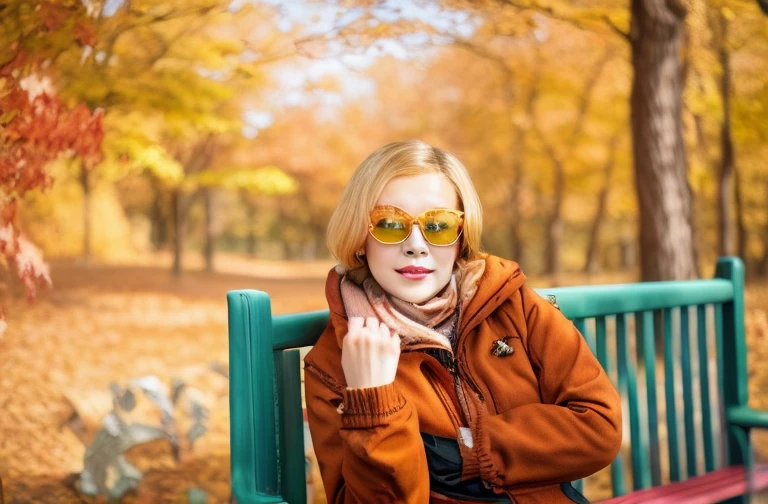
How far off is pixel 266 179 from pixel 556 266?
219 inches

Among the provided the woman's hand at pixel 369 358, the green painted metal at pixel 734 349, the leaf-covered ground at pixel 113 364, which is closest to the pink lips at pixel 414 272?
the woman's hand at pixel 369 358

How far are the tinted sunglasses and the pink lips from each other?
66mm

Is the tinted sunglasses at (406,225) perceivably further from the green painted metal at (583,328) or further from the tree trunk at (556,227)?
the tree trunk at (556,227)

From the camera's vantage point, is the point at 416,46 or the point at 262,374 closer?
the point at 262,374

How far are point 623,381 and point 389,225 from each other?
141 centimetres

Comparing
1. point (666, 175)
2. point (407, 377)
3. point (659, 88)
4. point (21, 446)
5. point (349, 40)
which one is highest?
point (349, 40)

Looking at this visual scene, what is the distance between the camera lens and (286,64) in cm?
803

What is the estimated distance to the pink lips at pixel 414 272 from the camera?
1.88 m

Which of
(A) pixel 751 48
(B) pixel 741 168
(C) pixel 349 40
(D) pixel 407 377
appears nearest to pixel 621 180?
(B) pixel 741 168

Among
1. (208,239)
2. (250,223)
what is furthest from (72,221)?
(250,223)

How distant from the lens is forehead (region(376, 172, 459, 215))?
74.0 inches

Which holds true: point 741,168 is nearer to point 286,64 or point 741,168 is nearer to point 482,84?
point 482,84

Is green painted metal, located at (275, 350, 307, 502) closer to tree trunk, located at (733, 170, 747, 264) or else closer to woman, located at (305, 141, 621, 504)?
woman, located at (305, 141, 621, 504)

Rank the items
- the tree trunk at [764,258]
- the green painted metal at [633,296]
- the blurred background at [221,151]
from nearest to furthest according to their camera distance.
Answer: the green painted metal at [633,296] → the blurred background at [221,151] → the tree trunk at [764,258]
